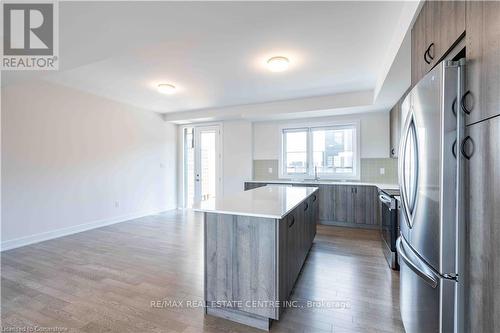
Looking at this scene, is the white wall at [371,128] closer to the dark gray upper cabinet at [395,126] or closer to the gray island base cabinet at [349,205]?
the dark gray upper cabinet at [395,126]

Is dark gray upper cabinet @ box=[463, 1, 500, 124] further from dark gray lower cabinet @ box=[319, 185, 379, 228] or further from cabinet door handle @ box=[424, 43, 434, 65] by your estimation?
dark gray lower cabinet @ box=[319, 185, 379, 228]

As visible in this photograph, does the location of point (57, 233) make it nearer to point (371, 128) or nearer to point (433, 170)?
point (433, 170)

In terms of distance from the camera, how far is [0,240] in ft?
11.3

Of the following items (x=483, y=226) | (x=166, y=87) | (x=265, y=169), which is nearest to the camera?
(x=483, y=226)

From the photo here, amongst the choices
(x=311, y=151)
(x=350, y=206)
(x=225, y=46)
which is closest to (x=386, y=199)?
(x=350, y=206)

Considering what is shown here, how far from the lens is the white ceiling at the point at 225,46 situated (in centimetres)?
201

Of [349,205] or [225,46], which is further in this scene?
[349,205]

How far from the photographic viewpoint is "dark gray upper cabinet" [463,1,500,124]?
3.01ft

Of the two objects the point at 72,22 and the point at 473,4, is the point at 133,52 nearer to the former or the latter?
the point at 72,22

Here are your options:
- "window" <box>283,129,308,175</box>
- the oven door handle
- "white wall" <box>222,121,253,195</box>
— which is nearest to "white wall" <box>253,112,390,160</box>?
"window" <box>283,129,308,175</box>

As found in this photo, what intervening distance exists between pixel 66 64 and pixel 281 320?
3.62m

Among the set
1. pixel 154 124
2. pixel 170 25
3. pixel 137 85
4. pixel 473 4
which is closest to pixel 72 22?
pixel 170 25

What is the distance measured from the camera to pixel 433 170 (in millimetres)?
1243

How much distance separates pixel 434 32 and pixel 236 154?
507 centimetres
